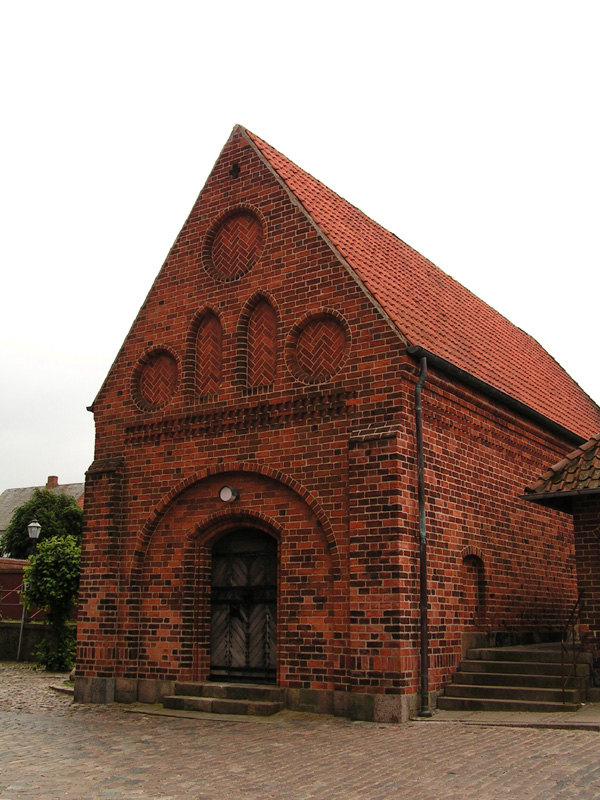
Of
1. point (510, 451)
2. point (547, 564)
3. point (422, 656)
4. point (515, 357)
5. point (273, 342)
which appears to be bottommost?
point (422, 656)

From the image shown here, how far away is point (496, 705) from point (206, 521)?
16.3 feet

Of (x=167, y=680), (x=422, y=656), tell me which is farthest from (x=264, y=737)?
(x=167, y=680)

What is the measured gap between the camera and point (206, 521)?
1327cm

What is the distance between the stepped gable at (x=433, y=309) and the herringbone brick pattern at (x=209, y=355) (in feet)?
8.19

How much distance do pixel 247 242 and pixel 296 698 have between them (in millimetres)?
7200

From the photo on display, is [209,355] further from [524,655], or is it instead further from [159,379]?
[524,655]

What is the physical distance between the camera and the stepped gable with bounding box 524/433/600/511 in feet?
37.3

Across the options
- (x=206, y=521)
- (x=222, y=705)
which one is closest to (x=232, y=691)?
(x=222, y=705)

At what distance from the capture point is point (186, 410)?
1387 centimetres

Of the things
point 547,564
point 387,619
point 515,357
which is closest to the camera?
point 387,619

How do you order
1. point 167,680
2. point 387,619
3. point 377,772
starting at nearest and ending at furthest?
point 377,772
point 387,619
point 167,680

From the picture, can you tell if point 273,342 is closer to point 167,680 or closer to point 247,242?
point 247,242

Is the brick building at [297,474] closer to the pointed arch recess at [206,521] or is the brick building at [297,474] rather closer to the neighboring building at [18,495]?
the pointed arch recess at [206,521]

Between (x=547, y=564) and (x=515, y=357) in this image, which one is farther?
(x=515, y=357)
